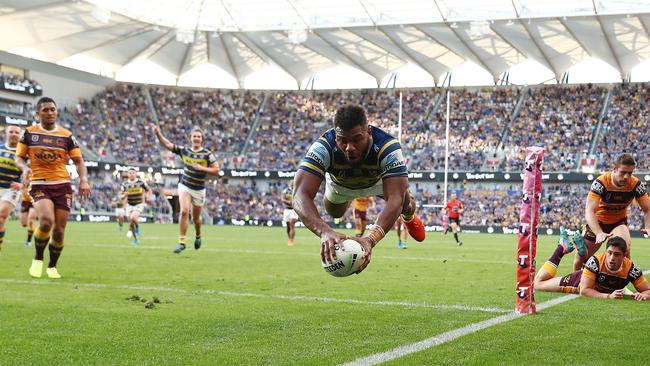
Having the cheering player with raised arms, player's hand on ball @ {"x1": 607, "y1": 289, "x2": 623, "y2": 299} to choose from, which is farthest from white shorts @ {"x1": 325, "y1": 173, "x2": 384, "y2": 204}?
the cheering player with raised arms

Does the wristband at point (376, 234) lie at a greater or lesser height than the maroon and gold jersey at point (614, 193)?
lesser

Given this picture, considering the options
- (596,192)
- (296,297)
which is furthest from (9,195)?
(596,192)

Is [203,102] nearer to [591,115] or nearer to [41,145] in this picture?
[591,115]

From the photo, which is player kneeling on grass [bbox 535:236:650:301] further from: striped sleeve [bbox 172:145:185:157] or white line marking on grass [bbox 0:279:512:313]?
striped sleeve [bbox 172:145:185:157]

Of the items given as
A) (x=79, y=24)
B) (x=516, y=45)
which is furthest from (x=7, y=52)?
(x=516, y=45)

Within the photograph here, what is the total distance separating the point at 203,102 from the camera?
6731 centimetres

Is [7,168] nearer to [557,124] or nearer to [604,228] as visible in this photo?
[604,228]

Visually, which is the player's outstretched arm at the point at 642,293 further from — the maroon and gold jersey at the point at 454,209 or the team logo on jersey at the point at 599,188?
the maroon and gold jersey at the point at 454,209

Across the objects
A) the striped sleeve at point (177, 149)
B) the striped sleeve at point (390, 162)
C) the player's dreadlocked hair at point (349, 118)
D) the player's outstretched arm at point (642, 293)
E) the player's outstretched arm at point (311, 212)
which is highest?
the player's dreadlocked hair at point (349, 118)

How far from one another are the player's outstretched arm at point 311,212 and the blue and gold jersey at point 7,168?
983cm

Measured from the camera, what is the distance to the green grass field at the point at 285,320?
211 inches

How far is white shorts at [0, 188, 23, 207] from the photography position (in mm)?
13334

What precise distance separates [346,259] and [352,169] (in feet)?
5.73

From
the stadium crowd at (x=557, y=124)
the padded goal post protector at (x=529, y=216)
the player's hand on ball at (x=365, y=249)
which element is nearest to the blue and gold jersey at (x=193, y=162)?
the padded goal post protector at (x=529, y=216)
